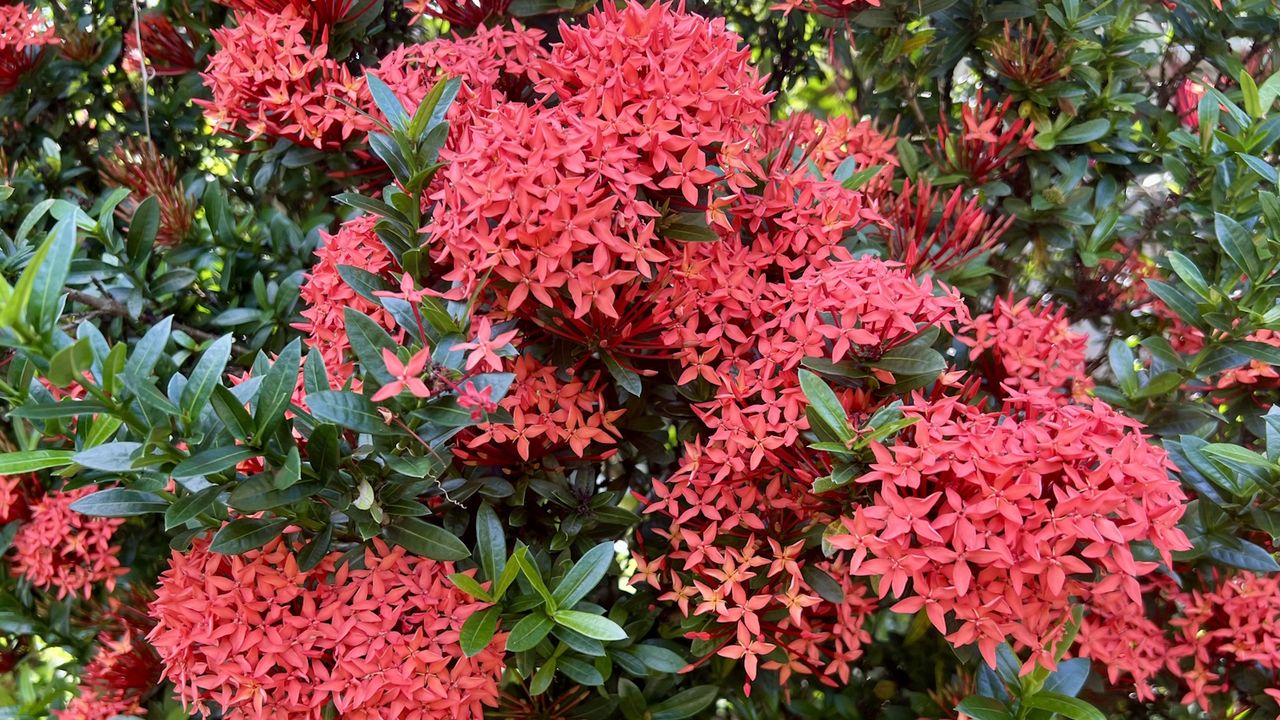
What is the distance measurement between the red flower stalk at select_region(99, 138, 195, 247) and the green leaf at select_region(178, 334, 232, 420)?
39.6 inches

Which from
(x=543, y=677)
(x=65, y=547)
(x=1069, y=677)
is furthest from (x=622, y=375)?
(x=65, y=547)

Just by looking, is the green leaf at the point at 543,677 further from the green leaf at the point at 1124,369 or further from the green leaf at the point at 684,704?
the green leaf at the point at 1124,369

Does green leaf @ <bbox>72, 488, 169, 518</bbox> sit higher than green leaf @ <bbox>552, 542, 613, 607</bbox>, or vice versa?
green leaf @ <bbox>72, 488, 169, 518</bbox>

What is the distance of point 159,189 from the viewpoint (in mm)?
2084

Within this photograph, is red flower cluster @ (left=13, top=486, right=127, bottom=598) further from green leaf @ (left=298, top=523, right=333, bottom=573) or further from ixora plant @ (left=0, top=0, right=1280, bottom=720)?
green leaf @ (left=298, top=523, right=333, bottom=573)

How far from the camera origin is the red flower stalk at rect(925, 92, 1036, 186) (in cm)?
213

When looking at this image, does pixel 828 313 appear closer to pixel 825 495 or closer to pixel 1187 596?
pixel 825 495

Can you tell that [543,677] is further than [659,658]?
No

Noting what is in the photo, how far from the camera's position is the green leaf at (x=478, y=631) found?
1.37 m

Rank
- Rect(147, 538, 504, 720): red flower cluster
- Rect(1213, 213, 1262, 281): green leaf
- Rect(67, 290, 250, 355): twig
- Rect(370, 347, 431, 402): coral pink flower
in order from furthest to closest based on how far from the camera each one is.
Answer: Rect(67, 290, 250, 355): twig → Rect(1213, 213, 1262, 281): green leaf → Rect(147, 538, 504, 720): red flower cluster → Rect(370, 347, 431, 402): coral pink flower

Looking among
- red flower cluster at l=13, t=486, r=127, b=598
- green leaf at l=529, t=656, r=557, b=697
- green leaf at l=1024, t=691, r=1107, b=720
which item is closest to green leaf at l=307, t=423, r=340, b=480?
green leaf at l=529, t=656, r=557, b=697

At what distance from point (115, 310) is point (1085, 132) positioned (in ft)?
→ 7.43

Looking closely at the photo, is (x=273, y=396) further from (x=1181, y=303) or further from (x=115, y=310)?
(x=1181, y=303)

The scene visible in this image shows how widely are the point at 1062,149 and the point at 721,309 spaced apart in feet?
4.14
